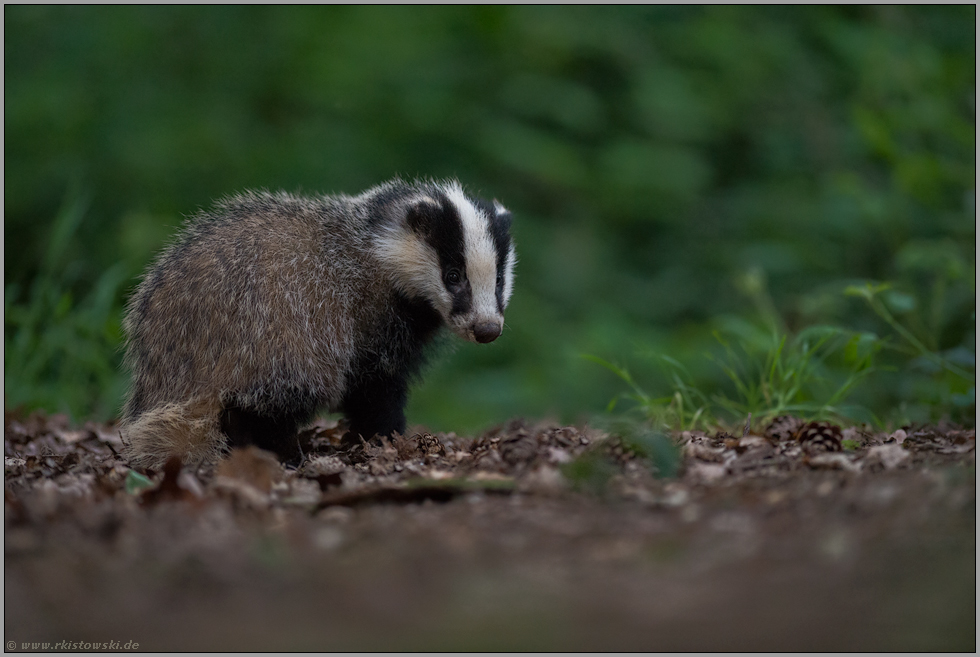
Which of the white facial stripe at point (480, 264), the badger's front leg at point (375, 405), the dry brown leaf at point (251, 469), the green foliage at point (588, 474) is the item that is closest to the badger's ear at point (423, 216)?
the white facial stripe at point (480, 264)

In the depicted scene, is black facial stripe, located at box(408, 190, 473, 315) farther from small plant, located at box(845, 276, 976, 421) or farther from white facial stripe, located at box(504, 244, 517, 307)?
small plant, located at box(845, 276, 976, 421)

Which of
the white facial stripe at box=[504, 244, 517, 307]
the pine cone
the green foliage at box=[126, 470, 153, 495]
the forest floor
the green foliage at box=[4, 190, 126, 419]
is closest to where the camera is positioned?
the forest floor

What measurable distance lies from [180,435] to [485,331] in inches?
58.7

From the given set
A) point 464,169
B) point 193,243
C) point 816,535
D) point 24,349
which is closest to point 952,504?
point 816,535

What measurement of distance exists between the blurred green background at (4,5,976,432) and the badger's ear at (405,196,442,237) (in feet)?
12.6

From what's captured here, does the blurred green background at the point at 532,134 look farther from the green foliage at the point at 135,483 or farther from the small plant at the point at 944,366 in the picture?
the green foliage at the point at 135,483

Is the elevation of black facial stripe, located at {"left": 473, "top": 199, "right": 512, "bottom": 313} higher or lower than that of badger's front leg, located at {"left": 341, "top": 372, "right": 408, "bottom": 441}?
higher

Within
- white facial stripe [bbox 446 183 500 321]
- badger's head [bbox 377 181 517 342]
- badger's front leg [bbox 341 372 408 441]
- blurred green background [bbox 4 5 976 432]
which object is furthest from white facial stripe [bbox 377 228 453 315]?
blurred green background [bbox 4 5 976 432]

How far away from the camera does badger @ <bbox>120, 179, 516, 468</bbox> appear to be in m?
4.04

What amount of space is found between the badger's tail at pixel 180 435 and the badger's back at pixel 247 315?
67mm

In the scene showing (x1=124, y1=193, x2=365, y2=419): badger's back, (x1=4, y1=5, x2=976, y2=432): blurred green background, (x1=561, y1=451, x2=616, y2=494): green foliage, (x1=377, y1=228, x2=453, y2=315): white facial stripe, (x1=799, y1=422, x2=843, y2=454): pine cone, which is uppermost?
(x1=4, y1=5, x2=976, y2=432): blurred green background

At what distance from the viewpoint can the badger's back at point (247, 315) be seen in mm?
4035

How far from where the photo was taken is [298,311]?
13.8 ft

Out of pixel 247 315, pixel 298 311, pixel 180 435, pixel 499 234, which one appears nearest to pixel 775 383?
pixel 499 234
